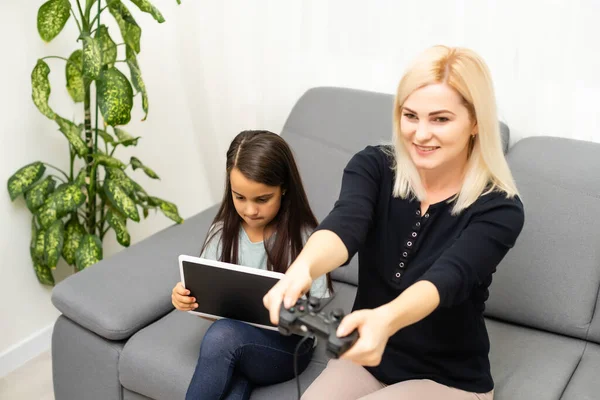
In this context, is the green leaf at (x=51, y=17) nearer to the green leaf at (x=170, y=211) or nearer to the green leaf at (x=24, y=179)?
the green leaf at (x=24, y=179)

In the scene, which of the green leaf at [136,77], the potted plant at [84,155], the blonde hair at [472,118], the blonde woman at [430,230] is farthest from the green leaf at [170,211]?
the blonde hair at [472,118]

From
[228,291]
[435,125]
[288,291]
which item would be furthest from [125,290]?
[435,125]

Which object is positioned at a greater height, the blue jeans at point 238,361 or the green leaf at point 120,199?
the green leaf at point 120,199

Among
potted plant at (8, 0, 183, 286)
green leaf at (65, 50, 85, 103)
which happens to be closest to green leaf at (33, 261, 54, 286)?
potted plant at (8, 0, 183, 286)

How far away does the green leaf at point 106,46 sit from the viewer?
2094mm

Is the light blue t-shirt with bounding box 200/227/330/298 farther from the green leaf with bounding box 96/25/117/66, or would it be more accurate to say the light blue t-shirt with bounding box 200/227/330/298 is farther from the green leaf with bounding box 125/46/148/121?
the green leaf with bounding box 96/25/117/66

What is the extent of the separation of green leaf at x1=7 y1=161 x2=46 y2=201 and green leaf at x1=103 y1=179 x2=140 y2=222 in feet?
0.79

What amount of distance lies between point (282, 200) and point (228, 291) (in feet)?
0.92

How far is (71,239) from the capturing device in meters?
2.28

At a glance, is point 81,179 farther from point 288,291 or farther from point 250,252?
point 288,291

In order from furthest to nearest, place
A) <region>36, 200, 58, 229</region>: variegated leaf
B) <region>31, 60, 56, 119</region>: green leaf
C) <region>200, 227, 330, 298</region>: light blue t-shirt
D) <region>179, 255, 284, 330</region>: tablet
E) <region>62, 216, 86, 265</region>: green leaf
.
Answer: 1. <region>62, 216, 86, 265</region>: green leaf
2. <region>36, 200, 58, 229</region>: variegated leaf
3. <region>31, 60, 56, 119</region>: green leaf
4. <region>200, 227, 330, 298</region>: light blue t-shirt
5. <region>179, 255, 284, 330</region>: tablet

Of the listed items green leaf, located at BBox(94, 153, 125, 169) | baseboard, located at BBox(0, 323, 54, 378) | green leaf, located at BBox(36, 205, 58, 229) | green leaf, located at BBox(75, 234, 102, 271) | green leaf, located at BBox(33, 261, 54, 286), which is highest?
green leaf, located at BBox(94, 153, 125, 169)

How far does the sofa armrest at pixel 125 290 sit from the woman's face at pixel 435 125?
0.86 m

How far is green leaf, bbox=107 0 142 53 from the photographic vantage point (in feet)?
6.82
